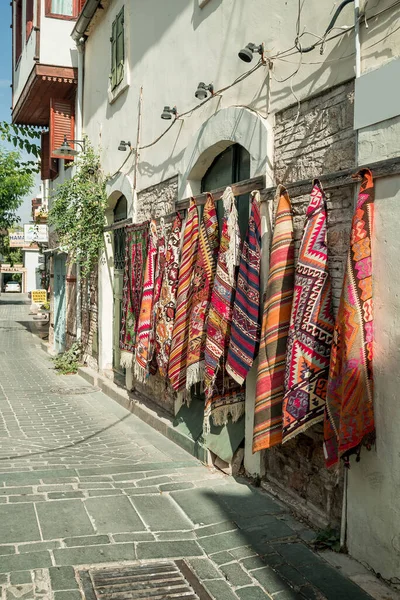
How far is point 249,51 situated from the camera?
4.74 meters

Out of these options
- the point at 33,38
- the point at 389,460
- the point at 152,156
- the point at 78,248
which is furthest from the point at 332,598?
the point at 33,38

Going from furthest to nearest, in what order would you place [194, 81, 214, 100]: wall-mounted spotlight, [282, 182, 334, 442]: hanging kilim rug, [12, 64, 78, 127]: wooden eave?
[12, 64, 78, 127]: wooden eave
[194, 81, 214, 100]: wall-mounted spotlight
[282, 182, 334, 442]: hanging kilim rug

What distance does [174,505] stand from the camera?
4617 mm

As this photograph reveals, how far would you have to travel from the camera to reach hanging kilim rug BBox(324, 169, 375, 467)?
3.40m

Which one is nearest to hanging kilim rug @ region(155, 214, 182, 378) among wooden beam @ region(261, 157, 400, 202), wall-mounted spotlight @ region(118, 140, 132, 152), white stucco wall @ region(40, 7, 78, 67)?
wooden beam @ region(261, 157, 400, 202)

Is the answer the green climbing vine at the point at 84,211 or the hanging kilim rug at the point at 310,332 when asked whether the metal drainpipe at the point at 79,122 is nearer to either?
the green climbing vine at the point at 84,211

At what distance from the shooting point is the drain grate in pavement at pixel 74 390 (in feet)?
31.2

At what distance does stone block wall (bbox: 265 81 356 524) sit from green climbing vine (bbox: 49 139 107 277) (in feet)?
19.5

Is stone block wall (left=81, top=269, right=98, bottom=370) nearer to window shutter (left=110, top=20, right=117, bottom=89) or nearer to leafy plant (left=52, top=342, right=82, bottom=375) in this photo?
leafy plant (left=52, top=342, right=82, bottom=375)

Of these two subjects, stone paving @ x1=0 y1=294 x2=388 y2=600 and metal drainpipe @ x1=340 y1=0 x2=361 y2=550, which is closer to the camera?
stone paving @ x1=0 y1=294 x2=388 y2=600

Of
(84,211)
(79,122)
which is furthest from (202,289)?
(79,122)

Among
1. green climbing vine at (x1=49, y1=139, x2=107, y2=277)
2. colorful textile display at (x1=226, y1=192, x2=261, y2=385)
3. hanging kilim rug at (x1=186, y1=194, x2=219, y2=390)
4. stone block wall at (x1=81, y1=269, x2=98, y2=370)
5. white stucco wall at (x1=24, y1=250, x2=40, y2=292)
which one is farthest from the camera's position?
white stucco wall at (x1=24, y1=250, x2=40, y2=292)

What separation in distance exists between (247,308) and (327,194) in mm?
1105

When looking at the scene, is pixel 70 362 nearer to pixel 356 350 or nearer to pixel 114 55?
pixel 114 55
